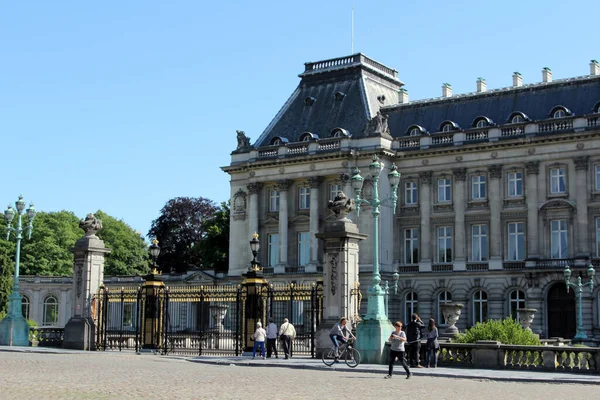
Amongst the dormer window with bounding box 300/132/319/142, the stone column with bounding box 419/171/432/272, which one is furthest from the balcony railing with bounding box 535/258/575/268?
the dormer window with bounding box 300/132/319/142

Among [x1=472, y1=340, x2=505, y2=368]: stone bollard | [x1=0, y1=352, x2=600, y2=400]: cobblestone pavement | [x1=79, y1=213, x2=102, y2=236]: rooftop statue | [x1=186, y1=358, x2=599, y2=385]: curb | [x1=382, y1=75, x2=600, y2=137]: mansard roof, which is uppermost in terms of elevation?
[x1=382, y1=75, x2=600, y2=137]: mansard roof

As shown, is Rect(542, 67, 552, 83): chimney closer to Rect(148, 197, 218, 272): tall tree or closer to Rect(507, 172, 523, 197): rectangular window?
Rect(507, 172, 523, 197): rectangular window

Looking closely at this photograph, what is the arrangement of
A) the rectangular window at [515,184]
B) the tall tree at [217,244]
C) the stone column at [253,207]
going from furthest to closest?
the tall tree at [217,244] < the stone column at [253,207] < the rectangular window at [515,184]

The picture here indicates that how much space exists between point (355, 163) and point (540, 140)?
13.4 m

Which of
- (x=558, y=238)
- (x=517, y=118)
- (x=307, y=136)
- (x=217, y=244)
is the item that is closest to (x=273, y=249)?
(x=307, y=136)

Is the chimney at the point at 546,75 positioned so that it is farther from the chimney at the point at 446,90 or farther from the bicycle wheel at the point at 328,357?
the bicycle wheel at the point at 328,357

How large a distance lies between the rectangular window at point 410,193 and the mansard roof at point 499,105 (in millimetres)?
4276

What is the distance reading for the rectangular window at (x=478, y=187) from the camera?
2530 inches

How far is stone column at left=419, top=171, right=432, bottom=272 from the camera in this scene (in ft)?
215

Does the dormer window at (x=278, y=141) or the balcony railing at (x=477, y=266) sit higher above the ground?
the dormer window at (x=278, y=141)

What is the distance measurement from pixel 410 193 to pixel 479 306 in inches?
388

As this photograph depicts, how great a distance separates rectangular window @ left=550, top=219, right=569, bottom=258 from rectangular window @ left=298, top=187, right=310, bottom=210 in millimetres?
18658

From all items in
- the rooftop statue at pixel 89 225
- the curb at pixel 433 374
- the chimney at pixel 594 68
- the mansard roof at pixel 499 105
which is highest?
the chimney at pixel 594 68

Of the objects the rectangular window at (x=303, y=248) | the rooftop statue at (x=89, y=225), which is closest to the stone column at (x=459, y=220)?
the rectangular window at (x=303, y=248)
